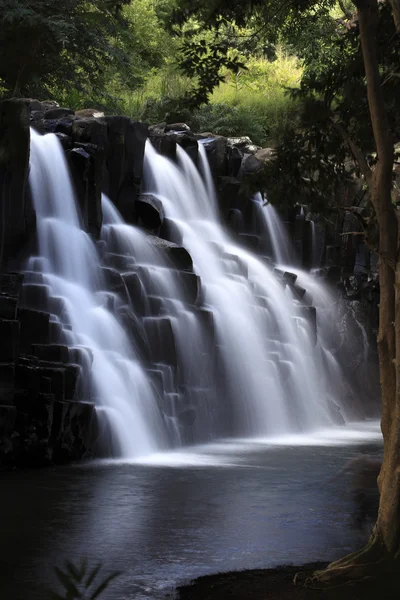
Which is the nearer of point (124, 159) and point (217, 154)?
point (124, 159)

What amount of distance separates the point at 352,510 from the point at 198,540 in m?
2.89

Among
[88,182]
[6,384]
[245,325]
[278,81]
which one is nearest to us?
[6,384]

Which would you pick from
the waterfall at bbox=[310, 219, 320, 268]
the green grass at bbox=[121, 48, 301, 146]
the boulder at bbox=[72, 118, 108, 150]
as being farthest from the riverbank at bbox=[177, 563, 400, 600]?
the green grass at bbox=[121, 48, 301, 146]

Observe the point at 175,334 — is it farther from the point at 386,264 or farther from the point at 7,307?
the point at 386,264

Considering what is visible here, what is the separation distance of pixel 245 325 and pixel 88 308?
20.7ft

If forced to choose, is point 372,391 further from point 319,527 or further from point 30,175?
point 319,527

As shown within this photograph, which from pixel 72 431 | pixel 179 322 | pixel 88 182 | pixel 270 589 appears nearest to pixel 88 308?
pixel 179 322

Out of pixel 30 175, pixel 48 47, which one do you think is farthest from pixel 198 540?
pixel 48 47

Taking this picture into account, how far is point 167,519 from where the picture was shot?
12078 mm

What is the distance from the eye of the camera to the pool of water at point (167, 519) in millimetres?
9555

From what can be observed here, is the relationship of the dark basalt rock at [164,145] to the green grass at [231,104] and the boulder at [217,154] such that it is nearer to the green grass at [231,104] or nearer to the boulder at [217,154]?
the boulder at [217,154]

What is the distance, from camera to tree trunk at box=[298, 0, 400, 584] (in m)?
8.59

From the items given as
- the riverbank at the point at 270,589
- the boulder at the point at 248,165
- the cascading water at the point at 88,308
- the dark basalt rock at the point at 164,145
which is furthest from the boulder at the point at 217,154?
the riverbank at the point at 270,589

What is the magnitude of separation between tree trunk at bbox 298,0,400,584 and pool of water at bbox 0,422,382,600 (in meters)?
1.42
